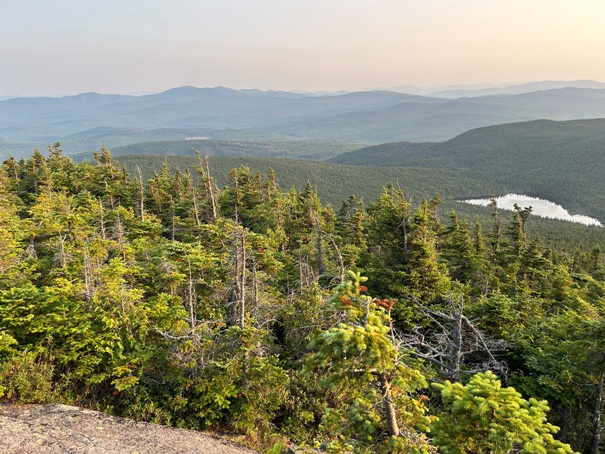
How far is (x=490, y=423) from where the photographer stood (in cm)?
652

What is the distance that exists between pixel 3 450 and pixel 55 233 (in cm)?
1652

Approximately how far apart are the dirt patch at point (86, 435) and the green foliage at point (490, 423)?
654cm

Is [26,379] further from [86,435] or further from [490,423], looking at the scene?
[490,423]

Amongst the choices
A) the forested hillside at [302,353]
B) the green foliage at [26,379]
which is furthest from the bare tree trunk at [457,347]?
the green foliage at [26,379]

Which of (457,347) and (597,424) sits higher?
(457,347)

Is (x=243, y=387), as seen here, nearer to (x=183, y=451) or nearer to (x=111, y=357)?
(x=183, y=451)

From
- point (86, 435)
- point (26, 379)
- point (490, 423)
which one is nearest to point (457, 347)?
point (490, 423)

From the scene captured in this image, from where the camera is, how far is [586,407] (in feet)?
46.7

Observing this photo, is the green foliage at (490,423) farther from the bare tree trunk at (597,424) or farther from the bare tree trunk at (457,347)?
the bare tree trunk at (597,424)

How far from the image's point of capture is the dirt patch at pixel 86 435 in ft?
30.5

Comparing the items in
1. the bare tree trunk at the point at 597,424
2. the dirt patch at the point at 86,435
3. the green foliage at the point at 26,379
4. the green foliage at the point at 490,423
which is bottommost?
the bare tree trunk at the point at 597,424

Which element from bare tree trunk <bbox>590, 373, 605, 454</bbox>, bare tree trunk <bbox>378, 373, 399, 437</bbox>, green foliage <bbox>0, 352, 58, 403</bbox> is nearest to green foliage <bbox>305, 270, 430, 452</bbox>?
bare tree trunk <bbox>378, 373, 399, 437</bbox>

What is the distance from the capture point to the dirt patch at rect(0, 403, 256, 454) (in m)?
Answer: 9.28

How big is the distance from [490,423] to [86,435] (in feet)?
33.8
